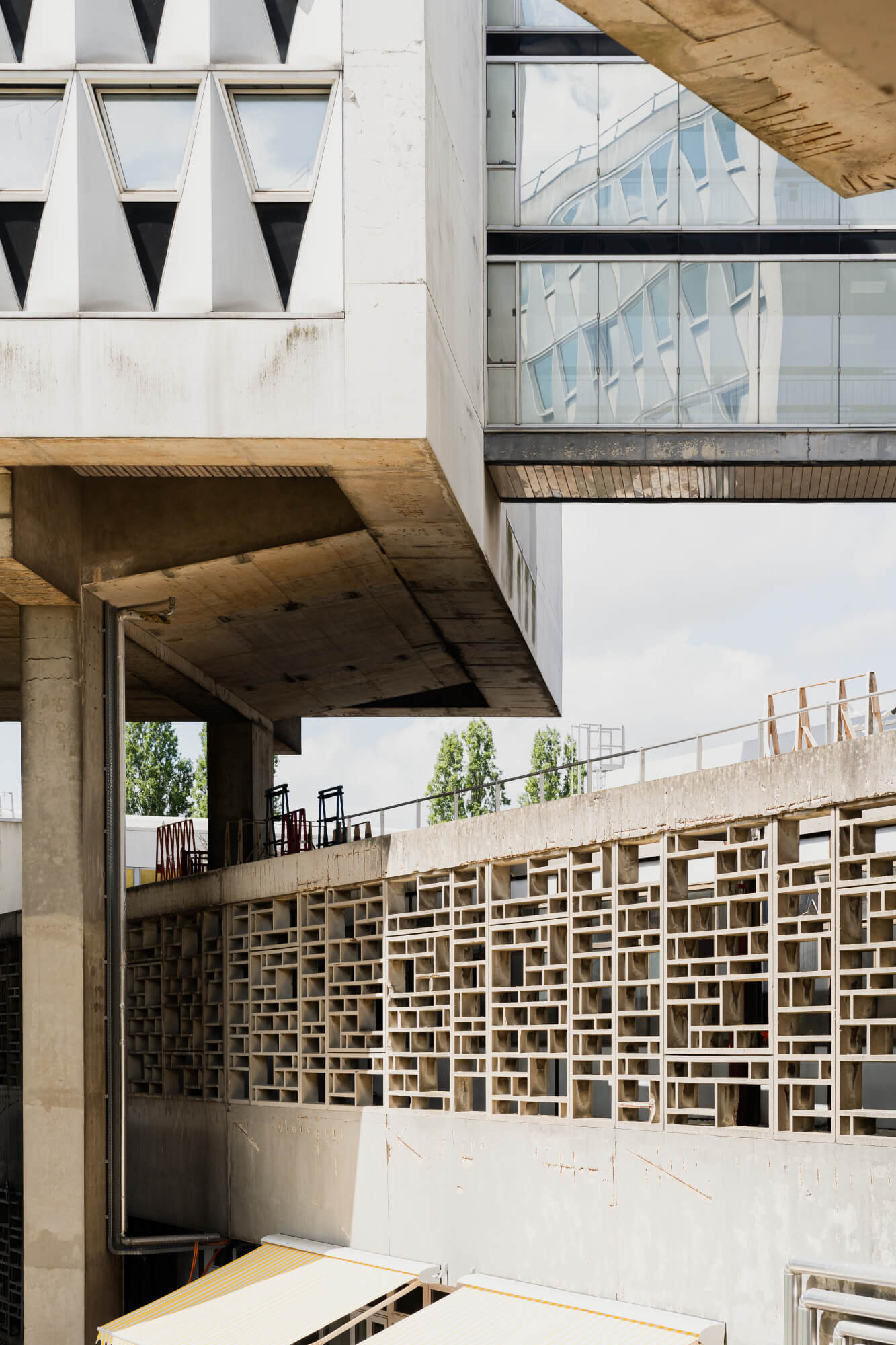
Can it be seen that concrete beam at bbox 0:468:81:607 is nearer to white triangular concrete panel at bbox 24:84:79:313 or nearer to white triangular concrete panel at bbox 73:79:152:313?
white triangular concrete panel at bbox 24:84:79:313

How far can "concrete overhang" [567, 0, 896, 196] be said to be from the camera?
295 centimetres

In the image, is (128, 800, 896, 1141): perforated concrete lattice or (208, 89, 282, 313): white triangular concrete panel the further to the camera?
(208, 89, 282, 313): white triangular concrete panel

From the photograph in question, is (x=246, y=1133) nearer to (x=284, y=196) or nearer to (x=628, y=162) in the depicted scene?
(x=284, y=196)

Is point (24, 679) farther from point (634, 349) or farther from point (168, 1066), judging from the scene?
point (634, 349)

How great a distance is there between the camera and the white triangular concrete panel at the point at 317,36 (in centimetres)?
1819

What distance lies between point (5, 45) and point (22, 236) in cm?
238

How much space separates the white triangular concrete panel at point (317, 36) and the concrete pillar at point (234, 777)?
17603mm

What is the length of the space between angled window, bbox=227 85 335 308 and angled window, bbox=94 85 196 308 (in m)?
0.71

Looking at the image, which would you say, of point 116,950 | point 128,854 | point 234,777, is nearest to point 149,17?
point 116,950

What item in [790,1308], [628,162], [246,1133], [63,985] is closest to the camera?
[790,1308]

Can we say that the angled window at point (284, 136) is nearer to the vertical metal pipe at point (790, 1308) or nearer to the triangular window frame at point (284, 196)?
the triangular window frame at point (284, 196)

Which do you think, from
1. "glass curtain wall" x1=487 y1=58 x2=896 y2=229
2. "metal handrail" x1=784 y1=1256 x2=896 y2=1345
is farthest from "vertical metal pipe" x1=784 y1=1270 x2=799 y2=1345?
"glass curtain wall" x1=487 y1=58 x2=896 y2=229

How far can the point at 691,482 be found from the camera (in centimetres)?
2314

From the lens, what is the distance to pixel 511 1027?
18.2 m
